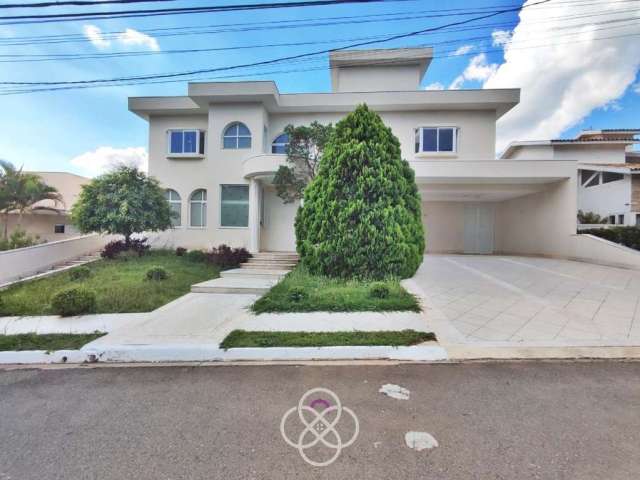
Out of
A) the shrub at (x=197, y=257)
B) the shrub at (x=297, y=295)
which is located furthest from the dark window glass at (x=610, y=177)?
the shrub at (x=197, y=257)

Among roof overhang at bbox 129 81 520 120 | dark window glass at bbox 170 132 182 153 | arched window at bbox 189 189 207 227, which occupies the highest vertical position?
roof overhang at bbox 129 81 520 120

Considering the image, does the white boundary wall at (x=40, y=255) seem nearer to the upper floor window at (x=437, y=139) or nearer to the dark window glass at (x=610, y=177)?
the upper floor window at (x=437, y=139)

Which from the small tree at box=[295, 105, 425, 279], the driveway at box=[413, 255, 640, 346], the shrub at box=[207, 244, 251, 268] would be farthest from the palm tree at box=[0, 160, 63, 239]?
the driveway at box=[413, 255, 640, 346]

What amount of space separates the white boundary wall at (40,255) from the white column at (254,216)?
23.4ft

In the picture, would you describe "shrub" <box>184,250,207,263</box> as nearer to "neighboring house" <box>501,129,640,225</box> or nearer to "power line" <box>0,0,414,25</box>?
"power line" <box>0,0,414,25</box>

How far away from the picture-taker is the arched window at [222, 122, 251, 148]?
470 inches

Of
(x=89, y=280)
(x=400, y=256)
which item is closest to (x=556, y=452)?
(x=400, y=256)

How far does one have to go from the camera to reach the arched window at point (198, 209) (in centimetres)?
1241

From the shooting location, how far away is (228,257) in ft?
33.4

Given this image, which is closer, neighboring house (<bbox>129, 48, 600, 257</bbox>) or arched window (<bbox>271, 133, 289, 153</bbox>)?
neighboring house (<bbox>129, 48, 600, 257</bbox>)

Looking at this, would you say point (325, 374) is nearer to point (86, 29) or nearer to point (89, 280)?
point (89, 280)

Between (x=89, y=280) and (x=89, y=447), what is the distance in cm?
731

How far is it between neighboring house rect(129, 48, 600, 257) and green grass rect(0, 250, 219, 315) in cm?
246

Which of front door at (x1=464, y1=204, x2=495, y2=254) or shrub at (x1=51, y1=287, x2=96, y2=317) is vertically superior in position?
front door at (x1=464, y1=204, x2=495, y2=254)
